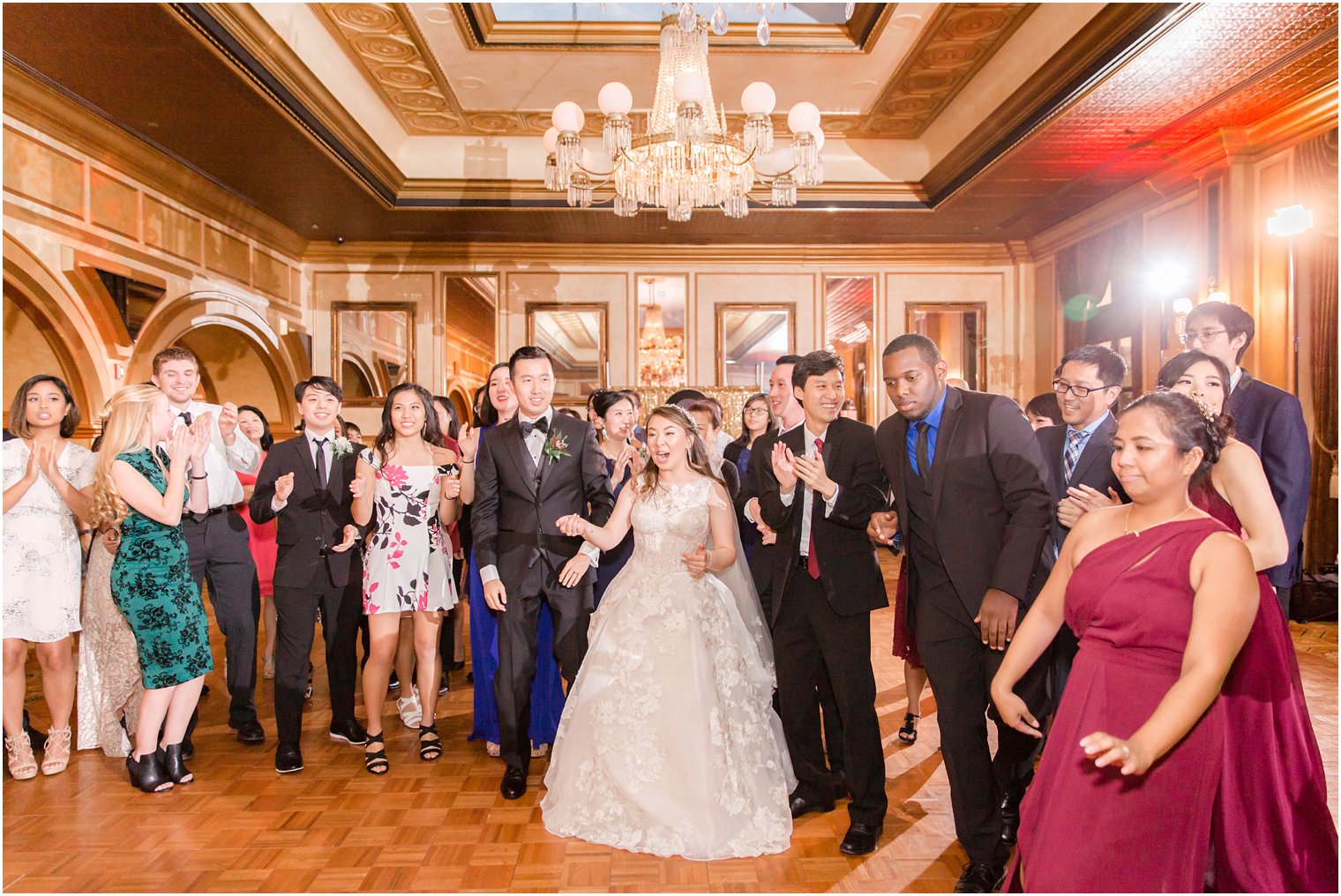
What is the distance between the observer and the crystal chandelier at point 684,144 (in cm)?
477

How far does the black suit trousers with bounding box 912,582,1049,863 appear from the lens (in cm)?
238

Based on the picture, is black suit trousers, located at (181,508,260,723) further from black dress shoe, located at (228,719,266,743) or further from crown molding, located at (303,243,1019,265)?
crown molding, located at (303,243,1019,265)

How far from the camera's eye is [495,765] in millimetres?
3471

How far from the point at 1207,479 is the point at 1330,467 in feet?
17.1

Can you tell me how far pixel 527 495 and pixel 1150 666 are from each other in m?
2.23

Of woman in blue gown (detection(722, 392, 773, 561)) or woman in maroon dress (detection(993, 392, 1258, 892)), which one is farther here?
woman in blue gown (detection(722, 392, 773, 561))

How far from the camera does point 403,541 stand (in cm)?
343

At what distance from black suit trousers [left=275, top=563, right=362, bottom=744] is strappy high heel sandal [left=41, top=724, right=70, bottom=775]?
91 centimetres

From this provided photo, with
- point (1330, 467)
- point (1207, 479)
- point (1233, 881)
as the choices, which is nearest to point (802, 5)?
point (1207, 479)

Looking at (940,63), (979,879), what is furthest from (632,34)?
(979,879)

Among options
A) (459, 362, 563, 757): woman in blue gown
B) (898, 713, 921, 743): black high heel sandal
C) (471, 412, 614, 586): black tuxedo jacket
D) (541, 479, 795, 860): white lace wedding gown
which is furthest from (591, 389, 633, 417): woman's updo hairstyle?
(898, 713, 921, 743): black high heel sandal

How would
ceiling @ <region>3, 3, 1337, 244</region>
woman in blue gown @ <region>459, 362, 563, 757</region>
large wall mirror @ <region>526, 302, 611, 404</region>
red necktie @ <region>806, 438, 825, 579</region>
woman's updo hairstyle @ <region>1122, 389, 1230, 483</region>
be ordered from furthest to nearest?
large wall mirror @ <region>526, 302, 611, 404</region>
ceiling @ <region>3, 3, 1337, 244</region>
woman in blue gown @ <region>459, 362, 563, 757</region>
red necktie @ <region>806, 438, 825, 579</region>
woman's updo hairstyle @ <region>1122, 389, 1230, 483</region>

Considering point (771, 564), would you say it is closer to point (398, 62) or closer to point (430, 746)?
point (430, 746)

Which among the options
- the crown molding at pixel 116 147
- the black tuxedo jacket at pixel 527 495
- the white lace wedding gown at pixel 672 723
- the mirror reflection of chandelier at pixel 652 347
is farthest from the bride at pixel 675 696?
the mirror reflection of chandelier at pixel 652 347
